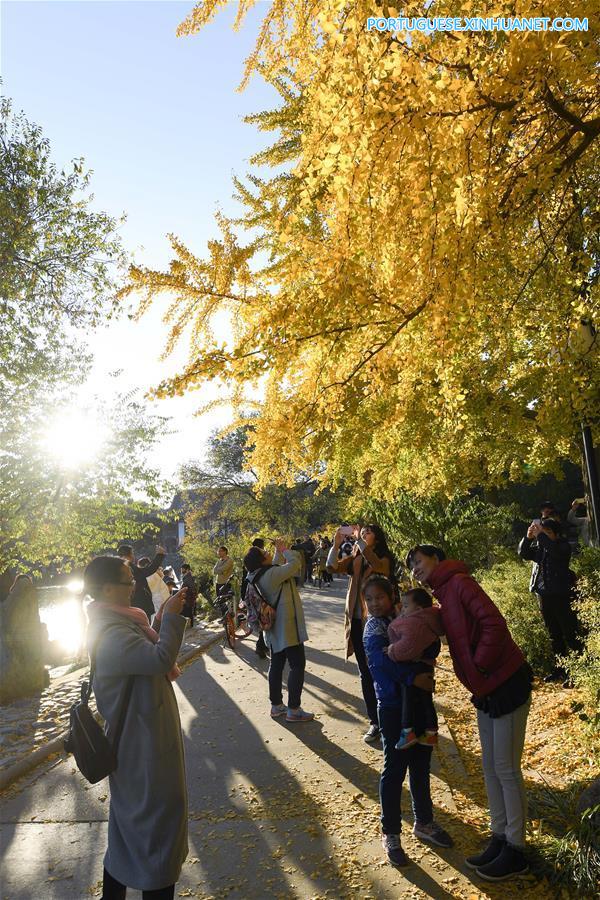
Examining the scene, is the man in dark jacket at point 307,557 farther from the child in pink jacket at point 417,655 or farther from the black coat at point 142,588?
the child in pink jacket at point 417,655

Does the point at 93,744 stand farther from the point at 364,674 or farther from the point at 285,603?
the point at 285,603

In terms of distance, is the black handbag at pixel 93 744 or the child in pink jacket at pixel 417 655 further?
the child in pink jacket at pixel 417 655

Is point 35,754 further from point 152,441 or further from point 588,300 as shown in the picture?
point 152,441

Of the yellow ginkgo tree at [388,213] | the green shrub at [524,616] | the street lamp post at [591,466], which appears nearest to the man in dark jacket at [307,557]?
the green shrub at [524,616]

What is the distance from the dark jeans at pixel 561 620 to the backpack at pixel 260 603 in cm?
298

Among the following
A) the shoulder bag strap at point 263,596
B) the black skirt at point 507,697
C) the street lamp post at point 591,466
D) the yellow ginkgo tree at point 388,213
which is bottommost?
the black skirt at point 507,697

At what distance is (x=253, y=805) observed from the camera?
15.5 ft

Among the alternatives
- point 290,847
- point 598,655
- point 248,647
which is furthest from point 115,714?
point 248,647

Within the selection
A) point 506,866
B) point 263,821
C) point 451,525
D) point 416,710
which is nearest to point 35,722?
point 263,821

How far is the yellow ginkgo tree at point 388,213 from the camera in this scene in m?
3.17

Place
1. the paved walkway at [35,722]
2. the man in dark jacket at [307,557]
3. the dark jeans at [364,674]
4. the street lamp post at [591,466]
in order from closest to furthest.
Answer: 1. the dark jeans at [364,674]
2. the paved walkway at [35,722]
3. the street lamp post at [591,466]
4. the man in dark jacket at [307,557]

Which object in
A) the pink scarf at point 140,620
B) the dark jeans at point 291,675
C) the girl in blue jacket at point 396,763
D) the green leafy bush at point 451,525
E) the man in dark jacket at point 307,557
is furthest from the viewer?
the man in dark jacket at point 307,557

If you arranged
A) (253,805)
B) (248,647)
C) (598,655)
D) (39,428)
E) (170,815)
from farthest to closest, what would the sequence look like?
(39,428)
(248,647)
(598,655)
(253,805)
(170,815)

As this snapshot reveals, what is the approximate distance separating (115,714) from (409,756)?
2006 mm
